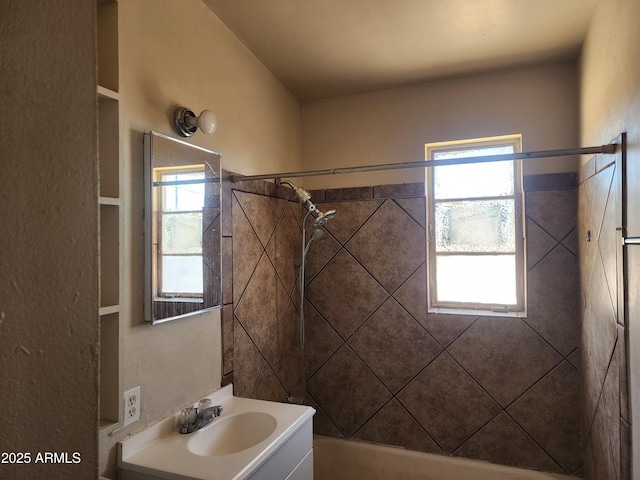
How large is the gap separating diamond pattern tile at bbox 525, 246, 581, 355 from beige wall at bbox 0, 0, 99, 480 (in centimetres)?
225

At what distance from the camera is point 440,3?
5.40ft

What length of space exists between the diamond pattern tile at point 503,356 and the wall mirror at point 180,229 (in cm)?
150

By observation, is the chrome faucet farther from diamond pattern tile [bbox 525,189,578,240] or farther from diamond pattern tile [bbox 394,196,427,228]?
diamond pattern tile [bbox 525,189,578,240]

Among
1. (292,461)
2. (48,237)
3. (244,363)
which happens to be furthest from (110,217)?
(292,461)

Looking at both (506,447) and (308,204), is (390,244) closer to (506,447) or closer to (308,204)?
(308,204)

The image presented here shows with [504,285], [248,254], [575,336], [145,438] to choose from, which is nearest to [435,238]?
[504,285]

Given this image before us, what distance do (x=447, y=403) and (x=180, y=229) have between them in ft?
6.07

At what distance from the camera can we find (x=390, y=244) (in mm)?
2398

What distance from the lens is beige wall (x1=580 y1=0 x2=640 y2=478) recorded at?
1.18 metres

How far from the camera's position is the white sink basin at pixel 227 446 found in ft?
3.89

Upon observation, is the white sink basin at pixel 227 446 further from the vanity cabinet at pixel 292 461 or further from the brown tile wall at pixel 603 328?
the brown tile wall at pixel 603 328

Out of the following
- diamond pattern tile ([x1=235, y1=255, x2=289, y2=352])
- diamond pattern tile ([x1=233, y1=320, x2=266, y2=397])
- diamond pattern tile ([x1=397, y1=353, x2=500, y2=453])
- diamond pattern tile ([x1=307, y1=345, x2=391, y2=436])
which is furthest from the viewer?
diamond pattern tile ([x1=307, y1=345, x2=391, y2=436])

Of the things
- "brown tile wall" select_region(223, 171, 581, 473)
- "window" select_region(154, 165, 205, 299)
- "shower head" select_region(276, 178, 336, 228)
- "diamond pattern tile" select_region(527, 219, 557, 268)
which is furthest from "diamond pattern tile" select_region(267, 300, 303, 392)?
"diamond pattern tile" select_region(527, 219, 557, 268)

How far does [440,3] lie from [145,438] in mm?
2102
